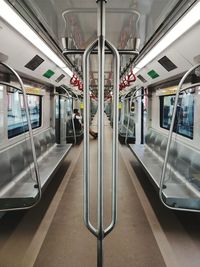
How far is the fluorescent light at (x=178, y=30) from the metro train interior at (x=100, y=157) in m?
0.01

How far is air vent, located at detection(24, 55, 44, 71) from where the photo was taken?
435 centimetres

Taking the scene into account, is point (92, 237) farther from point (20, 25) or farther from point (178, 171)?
point (20, 25)

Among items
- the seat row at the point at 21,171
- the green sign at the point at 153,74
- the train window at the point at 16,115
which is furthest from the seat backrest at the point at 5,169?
the green sign at the point at 153,74

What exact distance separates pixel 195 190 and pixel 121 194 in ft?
4.99

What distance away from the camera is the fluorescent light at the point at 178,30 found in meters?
2.36

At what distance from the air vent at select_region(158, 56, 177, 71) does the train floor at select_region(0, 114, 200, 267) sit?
7.51ft

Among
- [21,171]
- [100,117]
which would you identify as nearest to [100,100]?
[100,117]

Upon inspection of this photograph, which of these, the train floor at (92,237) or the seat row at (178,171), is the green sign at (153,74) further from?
the train floor at (92,237)

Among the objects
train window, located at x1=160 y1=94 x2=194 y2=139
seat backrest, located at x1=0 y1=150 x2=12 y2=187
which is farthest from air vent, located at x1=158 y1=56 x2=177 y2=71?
seat backrest, located at x1=0 y1=150 x2=12 y2=187

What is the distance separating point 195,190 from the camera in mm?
3527

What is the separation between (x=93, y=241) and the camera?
304cm

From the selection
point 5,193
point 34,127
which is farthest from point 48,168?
point 34,127

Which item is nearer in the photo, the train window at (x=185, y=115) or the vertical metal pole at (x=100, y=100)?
the vertical metal pole at (x=100, y=100)

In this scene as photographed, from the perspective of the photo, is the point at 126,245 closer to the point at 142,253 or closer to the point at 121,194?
the point at 142,253
